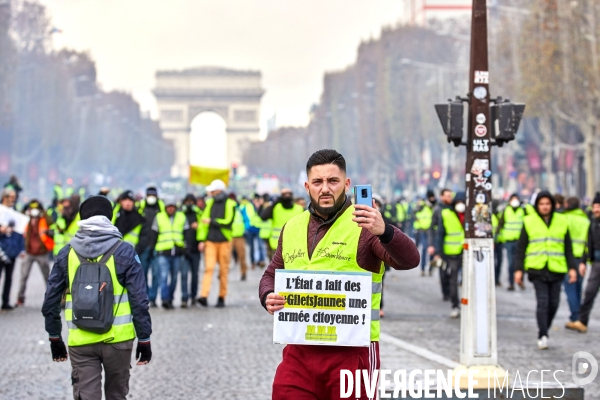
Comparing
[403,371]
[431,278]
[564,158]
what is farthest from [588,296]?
[564,158]

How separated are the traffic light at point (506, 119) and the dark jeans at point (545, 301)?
2505mm

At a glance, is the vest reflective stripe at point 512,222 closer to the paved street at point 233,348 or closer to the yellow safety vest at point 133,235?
the paved street at point 233,348

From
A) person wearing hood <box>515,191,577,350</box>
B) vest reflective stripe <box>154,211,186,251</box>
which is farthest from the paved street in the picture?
vest reflective stripe <box>154,211,186,251</box>

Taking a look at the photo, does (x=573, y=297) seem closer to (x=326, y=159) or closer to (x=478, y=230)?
(x=478, y=230)

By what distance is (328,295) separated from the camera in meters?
5.16

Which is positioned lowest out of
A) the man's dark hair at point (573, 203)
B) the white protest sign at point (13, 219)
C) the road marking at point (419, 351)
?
the road marking at point (419, 351)

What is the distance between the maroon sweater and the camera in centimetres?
495

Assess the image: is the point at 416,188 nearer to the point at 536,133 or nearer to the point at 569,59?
the point at 536,133

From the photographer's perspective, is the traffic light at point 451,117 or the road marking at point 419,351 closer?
the traffic light at point 451,117

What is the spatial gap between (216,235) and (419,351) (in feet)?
16.8

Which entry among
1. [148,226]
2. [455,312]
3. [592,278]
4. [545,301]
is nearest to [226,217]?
[148,226]

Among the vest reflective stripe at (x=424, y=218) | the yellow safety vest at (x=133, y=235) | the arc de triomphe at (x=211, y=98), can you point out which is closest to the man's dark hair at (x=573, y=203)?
the yellow safety vest at (x=133, y=235)

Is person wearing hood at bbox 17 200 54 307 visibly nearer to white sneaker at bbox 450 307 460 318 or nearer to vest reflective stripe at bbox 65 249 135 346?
white sneaker at bbox 450 307 460 318

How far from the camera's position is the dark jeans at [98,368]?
6.02m
